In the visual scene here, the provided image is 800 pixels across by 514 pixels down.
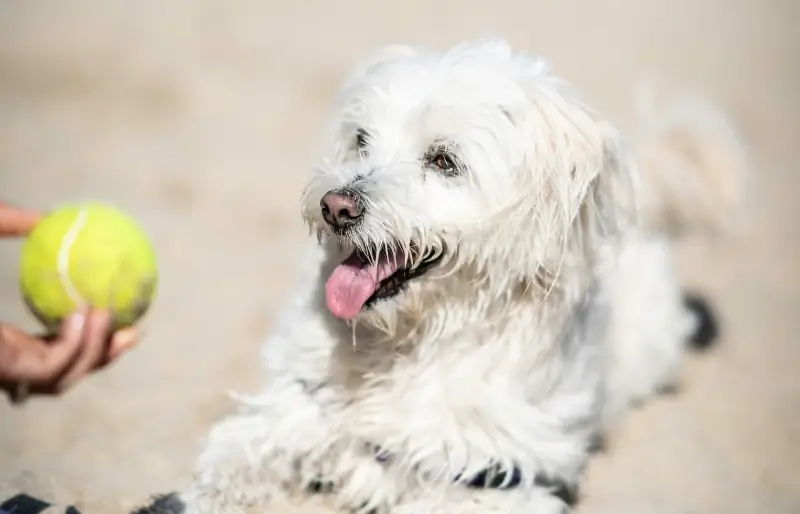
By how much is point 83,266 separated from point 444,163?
2.78 ft

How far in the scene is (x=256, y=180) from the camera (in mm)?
4789

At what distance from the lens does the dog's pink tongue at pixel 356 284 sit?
214 cm

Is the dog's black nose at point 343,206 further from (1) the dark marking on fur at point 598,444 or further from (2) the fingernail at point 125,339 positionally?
(1) the dark marking on fur at point 598,444

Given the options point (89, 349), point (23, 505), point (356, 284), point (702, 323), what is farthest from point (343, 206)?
point (702, 323)


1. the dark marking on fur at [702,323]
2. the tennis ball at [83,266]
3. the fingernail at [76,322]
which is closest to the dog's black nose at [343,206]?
the tennis ball at [83,266]

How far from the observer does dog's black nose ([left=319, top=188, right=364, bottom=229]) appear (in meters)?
2.04

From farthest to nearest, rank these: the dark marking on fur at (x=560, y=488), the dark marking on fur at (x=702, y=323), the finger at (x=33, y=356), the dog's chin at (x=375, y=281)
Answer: the dark marking on fur at (x=702, y=323) → the dark marking on fur at (x=560, y=488) → the dog's chin at (x=375, y=281) → the finger at (x=33, y=356)

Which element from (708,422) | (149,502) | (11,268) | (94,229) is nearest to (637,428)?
(708,422)

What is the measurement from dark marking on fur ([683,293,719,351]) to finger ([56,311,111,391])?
2527 millimetres

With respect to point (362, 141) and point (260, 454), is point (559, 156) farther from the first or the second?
point (260, 454)

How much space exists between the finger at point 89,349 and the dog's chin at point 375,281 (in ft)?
1.68

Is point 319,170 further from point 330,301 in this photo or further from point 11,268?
point 11,268

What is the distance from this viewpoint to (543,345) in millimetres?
2287

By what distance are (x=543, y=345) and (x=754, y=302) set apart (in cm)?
226
